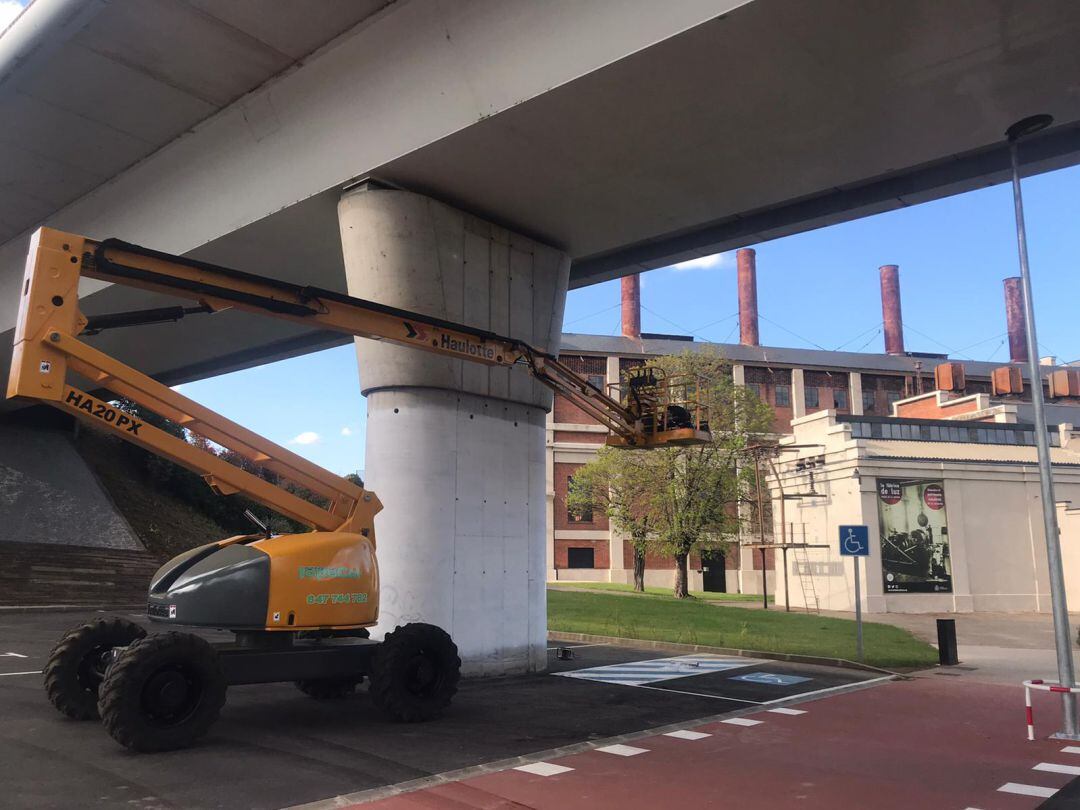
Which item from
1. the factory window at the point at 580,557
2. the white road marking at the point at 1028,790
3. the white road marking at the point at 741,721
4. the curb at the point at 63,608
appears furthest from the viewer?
the factory window at the point at 580,557

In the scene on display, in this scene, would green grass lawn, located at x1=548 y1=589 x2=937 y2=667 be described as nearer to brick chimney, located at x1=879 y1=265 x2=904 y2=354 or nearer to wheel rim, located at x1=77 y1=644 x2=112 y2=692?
wheel rim, located at x1=77 y1=644 x2=112 y2=692

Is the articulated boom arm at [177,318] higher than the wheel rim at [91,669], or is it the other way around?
the articulated boom arm at [177,318]

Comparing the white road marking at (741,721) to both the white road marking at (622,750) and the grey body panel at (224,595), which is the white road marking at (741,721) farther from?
the grey body panel at (224,595)

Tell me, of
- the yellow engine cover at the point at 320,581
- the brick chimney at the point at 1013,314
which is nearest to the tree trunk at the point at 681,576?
the yellow engine cover at the point at 320,581

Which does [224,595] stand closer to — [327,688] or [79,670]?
[79,670]

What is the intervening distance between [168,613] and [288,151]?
24.8 ft

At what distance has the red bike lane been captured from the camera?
277 inches

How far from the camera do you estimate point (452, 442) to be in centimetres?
1390

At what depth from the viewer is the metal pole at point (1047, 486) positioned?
31.5 feet

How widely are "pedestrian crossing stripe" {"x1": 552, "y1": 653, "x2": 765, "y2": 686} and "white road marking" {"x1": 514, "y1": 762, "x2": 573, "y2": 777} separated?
560 centimetres

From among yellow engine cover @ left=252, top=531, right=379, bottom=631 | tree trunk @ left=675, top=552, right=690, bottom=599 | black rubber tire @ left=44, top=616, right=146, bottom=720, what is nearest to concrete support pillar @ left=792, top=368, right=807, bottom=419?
tree trunk @ left=675, top=552, right=690, bottom=599

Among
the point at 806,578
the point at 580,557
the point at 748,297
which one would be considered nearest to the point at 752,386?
the point at 748,297

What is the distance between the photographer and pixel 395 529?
13219mm

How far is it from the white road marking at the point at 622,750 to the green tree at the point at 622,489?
31.2 meters
